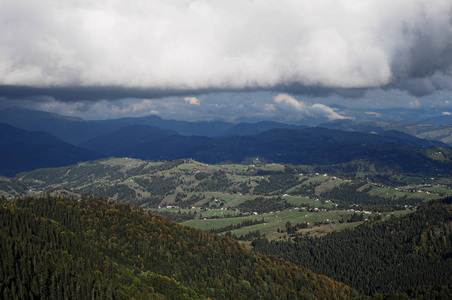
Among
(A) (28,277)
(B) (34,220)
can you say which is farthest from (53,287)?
(B) (34,220)

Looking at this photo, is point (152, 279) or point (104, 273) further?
point (152, 279)

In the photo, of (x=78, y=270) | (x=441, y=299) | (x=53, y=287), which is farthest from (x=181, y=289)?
(x=441, y=299)

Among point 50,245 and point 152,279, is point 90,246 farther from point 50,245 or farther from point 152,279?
point 152,279

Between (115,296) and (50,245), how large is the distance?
41.0m

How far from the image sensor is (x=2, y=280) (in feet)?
467

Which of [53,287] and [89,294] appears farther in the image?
[89,294]

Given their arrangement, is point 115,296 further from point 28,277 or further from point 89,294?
point 28,277

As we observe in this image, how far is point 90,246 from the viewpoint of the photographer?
640ft

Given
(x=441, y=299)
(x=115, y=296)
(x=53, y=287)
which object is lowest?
(x=441, y=299)

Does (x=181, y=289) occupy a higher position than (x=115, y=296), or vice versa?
(x=115, y=296)

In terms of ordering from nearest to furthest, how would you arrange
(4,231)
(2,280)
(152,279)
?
(2,280) < (4,231) < (152,279)

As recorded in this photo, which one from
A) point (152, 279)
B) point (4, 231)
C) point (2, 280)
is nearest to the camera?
point (2, 280)

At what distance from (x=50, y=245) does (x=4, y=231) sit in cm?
1997

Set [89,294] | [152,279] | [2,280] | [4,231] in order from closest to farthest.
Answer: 1. [2,280]
2. [89,294]
3. [4,231]
4. [152,279]
